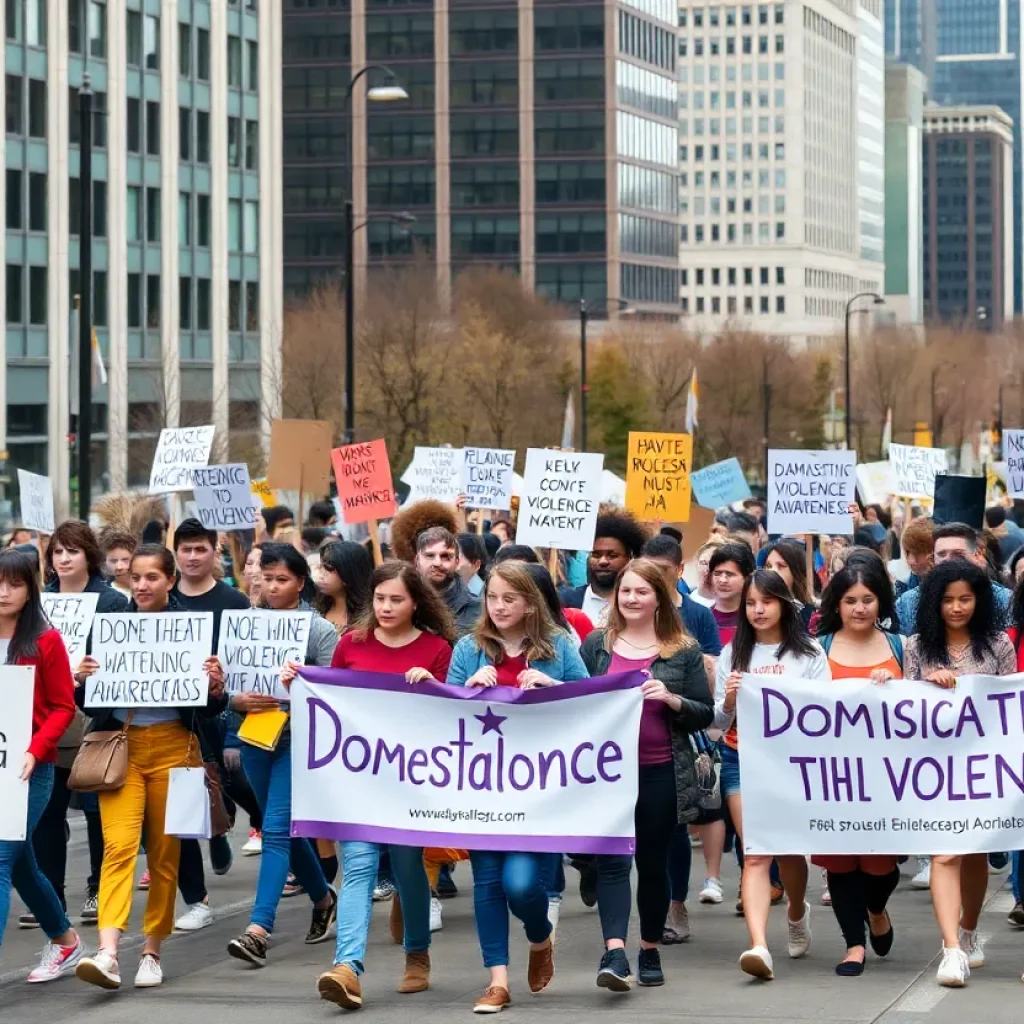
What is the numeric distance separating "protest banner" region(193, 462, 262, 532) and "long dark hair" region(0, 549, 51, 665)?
9.17 meters

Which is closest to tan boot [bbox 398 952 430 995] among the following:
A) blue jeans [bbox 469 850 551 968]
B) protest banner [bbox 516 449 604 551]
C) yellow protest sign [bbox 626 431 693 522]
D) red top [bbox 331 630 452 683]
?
blue jeans [bbox 469 850 551 968]

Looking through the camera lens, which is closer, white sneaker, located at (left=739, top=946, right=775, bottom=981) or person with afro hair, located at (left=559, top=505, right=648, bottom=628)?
white sneaker, located at (left=739, top=946, right=775, bottom=981)

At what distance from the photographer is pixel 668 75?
449 ft

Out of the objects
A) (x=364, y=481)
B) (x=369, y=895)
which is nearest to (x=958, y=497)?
(x=364, y=481)

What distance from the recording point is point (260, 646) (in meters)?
9.55

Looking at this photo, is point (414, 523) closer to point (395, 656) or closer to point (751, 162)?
point (395, 656)

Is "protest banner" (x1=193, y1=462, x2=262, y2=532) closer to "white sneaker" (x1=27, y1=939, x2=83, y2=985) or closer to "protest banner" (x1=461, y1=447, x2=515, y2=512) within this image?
"protest banner" (x1=461, y1=447, x2=515, y2=512)

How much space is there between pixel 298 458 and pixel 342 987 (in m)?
14.3

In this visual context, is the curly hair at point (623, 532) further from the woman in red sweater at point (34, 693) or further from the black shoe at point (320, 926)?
the woman in red sweater at point (34, 693)

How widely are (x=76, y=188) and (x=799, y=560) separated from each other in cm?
5630

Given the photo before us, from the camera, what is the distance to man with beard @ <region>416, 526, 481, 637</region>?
10.9 meters

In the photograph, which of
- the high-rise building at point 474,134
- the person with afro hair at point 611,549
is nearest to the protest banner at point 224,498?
the person with afro hair at point 611,549

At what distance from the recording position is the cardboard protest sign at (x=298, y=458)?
22.2m

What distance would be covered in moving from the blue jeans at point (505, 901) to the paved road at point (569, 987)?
0.24 meters
